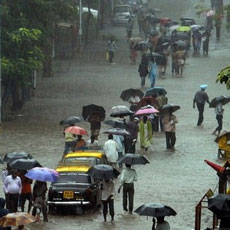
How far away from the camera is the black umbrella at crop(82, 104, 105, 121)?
35281 millimetres

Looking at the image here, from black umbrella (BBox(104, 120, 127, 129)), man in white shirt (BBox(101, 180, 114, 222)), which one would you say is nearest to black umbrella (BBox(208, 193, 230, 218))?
man in white shirt (BBox(101, 180, 114, 222))

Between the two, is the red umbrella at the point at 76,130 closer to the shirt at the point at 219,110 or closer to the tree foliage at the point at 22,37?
the shirt at the point at 219,110

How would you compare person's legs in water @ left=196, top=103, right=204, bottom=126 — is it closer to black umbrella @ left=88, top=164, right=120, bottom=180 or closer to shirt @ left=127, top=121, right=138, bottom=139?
shirt @ left=127, top=121, right=138, bottom=139

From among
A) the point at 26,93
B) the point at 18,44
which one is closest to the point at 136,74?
the point at 26,93

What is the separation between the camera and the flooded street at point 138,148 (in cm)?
2606

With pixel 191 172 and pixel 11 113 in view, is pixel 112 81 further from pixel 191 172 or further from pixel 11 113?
pixel 191 172

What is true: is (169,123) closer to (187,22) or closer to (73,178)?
(73,178)

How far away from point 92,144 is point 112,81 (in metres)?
20.0

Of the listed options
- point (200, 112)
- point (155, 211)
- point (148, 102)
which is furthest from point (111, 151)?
point (200, 112)

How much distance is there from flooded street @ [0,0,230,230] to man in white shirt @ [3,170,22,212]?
0.82 metres

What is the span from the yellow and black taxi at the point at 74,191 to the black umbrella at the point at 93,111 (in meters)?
8.61

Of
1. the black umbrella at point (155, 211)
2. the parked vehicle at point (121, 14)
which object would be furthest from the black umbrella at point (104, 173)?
the parked vehicle at point (121, 14)

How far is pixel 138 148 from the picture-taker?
116 ft

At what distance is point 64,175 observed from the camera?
26547 millimetres
